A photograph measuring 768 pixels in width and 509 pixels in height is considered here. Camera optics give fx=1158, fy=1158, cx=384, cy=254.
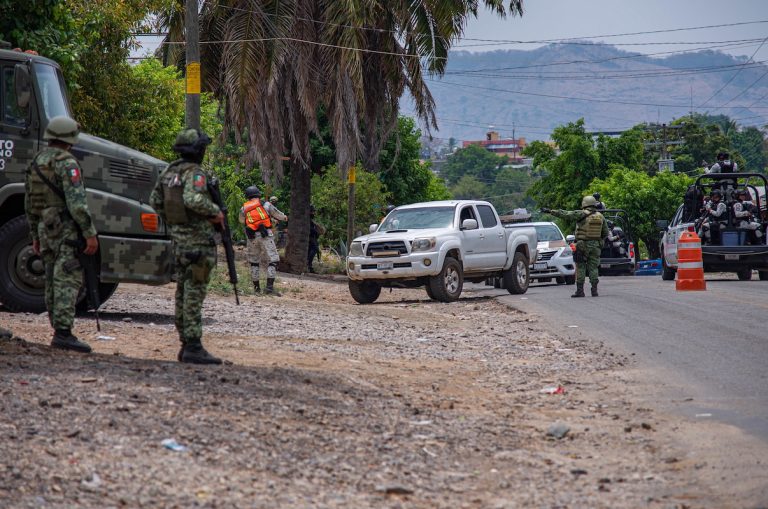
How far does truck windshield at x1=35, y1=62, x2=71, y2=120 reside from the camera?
13.1 meters

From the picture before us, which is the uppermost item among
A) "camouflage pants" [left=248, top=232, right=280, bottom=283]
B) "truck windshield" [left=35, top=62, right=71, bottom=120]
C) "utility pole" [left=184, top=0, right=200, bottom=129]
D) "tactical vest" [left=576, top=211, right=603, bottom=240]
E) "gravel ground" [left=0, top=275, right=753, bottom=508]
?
"utility pole" [left=184, top=0, right=200, bottom=129]

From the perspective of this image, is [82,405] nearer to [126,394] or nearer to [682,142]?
[126,394]

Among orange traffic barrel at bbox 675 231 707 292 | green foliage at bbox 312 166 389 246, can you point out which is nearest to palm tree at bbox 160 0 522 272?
green foliage at bbox 312 166 389 246

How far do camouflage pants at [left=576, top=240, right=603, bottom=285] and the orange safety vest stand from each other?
19.5 feet

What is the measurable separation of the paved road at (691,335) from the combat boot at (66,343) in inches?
186

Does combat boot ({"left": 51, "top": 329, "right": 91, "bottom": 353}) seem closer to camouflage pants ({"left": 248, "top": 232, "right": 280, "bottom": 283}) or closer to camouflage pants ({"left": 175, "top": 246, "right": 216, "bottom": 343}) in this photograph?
camouflage pants ({"left": 175, "top": 246, "right": 216, "bottom": 343})

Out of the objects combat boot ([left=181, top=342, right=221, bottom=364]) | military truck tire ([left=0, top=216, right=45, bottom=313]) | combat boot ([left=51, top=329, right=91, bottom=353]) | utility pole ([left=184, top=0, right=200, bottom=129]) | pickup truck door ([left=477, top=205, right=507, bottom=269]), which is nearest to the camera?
combat boot ([left=181, top=342, right=221, bottom=364])

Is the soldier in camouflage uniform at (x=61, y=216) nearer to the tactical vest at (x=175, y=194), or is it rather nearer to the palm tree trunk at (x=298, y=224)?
the tactical vest at (x=175, y=194)

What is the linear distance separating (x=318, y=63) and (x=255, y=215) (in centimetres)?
920

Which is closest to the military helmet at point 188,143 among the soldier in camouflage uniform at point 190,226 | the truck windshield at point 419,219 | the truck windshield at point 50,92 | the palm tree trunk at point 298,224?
the soldier in camouflage uniform at point 190,226

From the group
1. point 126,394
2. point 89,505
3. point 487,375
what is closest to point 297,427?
point 126,394

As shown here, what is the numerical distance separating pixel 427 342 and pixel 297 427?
272 inches

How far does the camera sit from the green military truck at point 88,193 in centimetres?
1286

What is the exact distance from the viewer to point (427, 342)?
14.1 meters
